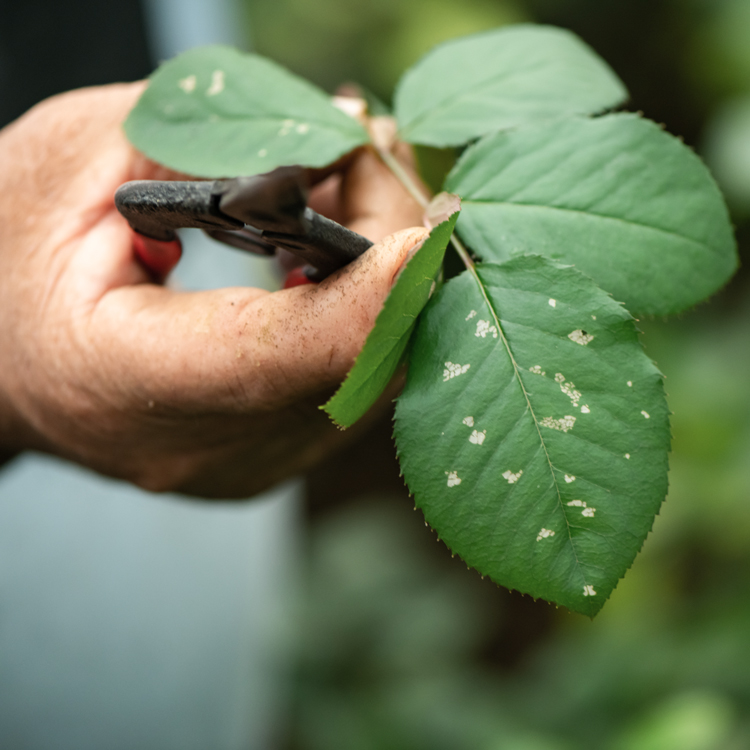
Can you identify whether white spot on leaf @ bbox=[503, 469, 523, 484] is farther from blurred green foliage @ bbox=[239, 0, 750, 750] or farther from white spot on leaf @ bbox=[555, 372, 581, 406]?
blurred green foliage @ bbox=[239, 0, 750, 750]

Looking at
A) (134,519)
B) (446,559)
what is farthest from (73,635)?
(446,559)

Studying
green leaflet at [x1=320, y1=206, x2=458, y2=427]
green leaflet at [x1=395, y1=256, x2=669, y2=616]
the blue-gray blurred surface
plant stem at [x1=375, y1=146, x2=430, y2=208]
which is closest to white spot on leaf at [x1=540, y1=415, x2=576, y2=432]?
green leaflet at [x1=395, y1=256, x2=669, y2=616]

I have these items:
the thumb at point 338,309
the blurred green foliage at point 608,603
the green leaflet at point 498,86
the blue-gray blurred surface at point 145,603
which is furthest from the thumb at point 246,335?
the blue-gray blurred surface at point 145,603

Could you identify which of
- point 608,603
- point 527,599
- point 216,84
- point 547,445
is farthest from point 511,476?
point 527,599

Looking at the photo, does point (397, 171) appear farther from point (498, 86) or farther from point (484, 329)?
point (484, 329)

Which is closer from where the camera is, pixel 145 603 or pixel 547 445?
pixel 547 445
